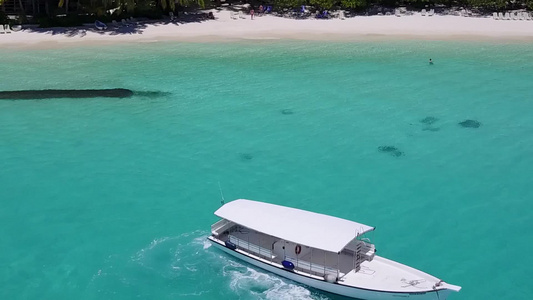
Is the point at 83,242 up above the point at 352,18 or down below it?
below

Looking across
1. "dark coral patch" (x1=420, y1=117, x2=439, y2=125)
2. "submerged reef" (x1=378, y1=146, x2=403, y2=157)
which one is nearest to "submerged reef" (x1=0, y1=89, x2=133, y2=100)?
"submerged reef" (x1=378, y1=146, x2=403, y2=157)

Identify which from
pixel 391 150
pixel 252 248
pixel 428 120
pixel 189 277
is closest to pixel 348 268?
pixel 252 248

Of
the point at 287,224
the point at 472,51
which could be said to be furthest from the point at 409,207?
the point at 472,51

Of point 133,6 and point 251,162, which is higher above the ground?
point 133,6

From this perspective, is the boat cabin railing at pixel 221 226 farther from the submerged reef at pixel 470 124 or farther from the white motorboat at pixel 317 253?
the submerged reef at pixel 470 124

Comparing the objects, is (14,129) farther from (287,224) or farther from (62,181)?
(287,224)

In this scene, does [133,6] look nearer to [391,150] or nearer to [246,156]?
[246,156]

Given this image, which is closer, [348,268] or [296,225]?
[348,268]
